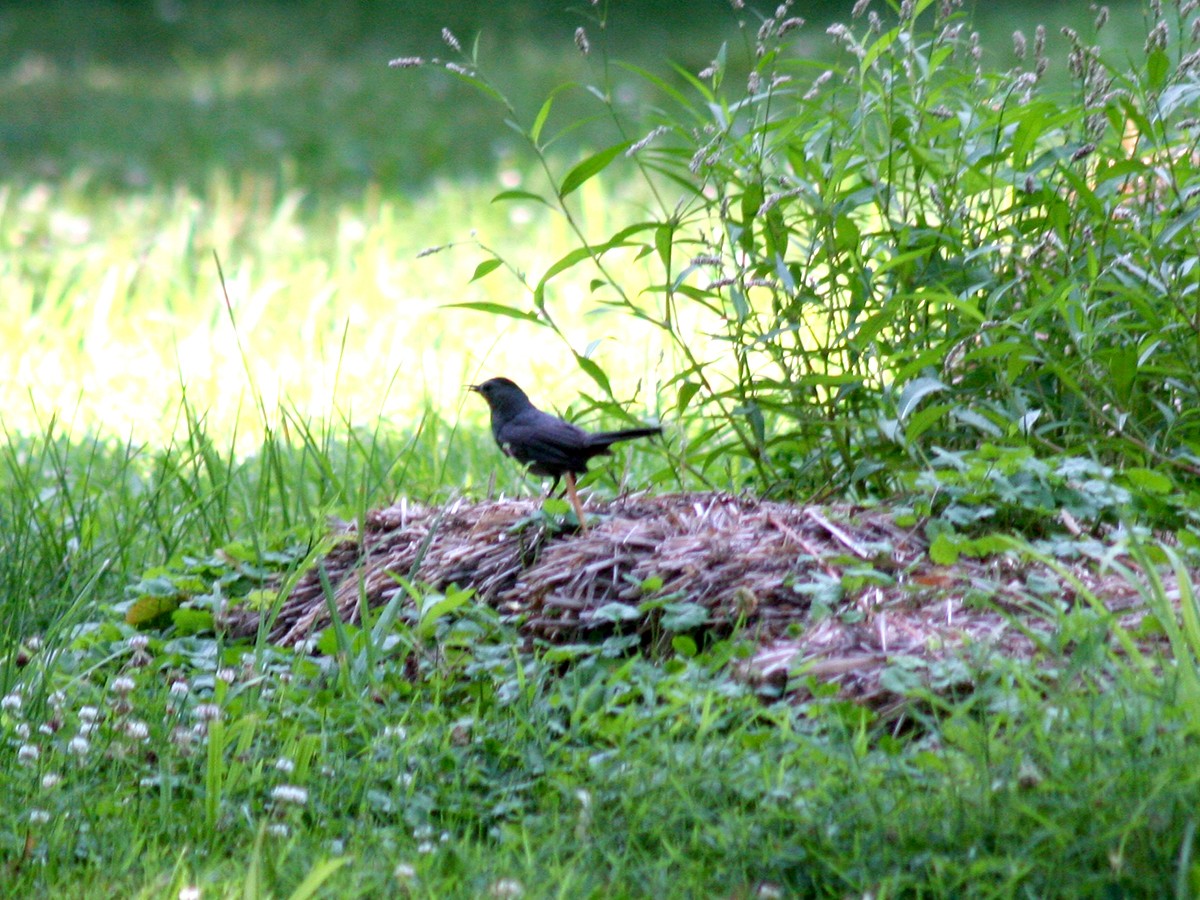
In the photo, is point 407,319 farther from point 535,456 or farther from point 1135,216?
point 1135,216

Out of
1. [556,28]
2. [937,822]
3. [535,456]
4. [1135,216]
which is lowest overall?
[937,822]

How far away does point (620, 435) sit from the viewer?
3.52m

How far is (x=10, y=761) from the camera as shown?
9.15ft

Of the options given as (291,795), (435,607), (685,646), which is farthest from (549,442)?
(291,795)

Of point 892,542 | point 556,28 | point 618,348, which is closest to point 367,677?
point 892,542

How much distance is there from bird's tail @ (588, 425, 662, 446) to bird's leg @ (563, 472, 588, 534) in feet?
0.40

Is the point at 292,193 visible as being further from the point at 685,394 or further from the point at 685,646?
the point at 685,646

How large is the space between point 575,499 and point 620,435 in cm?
19

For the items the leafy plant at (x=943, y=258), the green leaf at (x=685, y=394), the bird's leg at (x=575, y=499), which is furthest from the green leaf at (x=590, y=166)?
the bird's leg at (x=575, y=499)

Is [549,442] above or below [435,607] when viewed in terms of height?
above

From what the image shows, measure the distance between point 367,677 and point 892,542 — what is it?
1.12 metres

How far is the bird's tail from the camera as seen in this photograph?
3.44 meters

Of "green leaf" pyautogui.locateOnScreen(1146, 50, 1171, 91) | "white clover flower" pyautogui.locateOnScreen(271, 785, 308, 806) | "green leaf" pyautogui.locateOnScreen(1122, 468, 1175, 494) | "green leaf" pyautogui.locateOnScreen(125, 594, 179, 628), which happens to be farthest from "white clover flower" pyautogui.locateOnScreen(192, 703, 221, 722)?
"green leaf" pyautogui.locateOnScreen(1146, 50, 1171, 91)

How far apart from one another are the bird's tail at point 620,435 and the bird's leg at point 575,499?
0.40 ft
